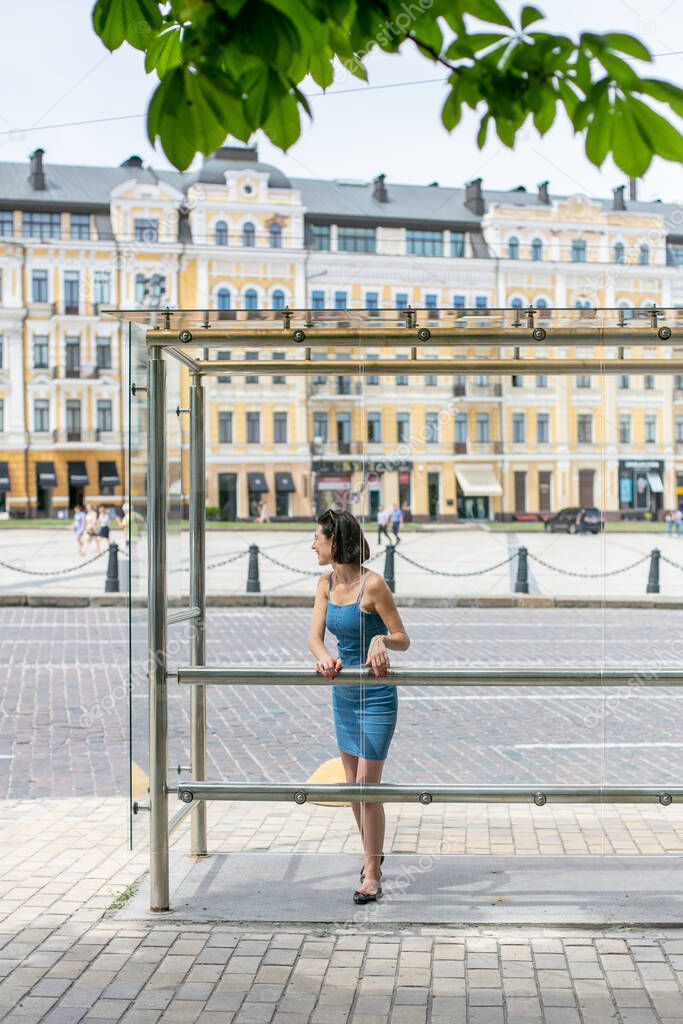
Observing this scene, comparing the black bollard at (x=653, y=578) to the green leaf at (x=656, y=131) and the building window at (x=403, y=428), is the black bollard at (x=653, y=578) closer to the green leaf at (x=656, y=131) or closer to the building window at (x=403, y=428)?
the building window at (x=403, y=428)

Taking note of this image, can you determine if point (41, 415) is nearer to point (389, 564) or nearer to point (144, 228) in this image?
point (144, 228)

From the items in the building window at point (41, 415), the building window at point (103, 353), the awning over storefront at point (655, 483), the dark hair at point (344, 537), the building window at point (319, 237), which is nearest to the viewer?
the dark hair at point (344, 537)

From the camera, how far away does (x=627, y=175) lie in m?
2.70

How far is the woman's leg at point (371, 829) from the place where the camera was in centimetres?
520

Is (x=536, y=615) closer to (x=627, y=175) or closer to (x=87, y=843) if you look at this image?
(x=87, y=843)

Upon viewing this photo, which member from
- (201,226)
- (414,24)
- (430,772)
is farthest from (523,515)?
(201,226)

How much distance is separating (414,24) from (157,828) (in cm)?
335

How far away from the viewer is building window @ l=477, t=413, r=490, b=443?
6.06 m

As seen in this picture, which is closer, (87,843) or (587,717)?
(87,843)

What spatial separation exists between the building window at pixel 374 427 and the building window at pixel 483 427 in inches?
18.2

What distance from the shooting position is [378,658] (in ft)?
16.9

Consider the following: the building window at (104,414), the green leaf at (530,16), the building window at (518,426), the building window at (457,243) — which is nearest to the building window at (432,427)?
the building window at (518,426)

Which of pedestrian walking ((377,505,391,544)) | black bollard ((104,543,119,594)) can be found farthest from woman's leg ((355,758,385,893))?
black bollard ((104,543,119,594))

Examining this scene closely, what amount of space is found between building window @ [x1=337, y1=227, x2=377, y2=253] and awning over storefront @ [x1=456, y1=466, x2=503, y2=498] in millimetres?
49824
